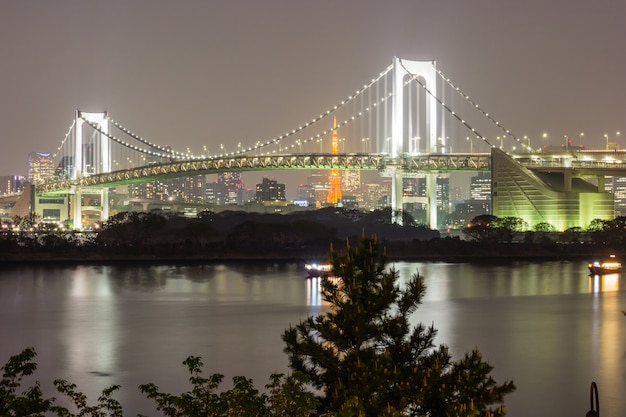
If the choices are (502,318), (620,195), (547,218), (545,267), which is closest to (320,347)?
(502,318)

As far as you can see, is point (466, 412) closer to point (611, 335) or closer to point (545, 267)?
point (611, 335)

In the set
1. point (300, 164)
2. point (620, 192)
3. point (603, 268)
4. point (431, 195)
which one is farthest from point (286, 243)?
point (620, 192)

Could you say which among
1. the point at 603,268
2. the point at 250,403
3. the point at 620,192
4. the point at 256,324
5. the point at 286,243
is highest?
the point at 620,192

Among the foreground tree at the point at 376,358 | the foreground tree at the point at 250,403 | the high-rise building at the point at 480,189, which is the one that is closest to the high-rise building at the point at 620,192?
the high-rise building at the point at 480,189

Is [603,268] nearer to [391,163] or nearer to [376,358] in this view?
[391,163]

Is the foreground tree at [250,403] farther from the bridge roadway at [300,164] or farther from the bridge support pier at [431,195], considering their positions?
the bridge support pier at [431,195]

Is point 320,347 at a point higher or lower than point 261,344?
higher
